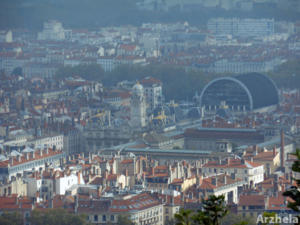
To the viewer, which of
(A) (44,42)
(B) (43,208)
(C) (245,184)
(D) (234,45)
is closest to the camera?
(B) (43,208)

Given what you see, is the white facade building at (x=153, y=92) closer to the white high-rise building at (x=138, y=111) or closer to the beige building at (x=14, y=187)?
the white high-rise building at (x=138, y=111)

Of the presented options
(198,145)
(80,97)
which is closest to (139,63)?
(80,97)

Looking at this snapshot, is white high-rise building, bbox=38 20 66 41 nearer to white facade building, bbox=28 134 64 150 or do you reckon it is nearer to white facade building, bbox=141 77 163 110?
white facade building, bbox=141 77 163 110

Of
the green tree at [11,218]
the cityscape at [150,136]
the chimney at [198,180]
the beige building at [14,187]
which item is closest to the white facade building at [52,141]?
the cityscape at [150,136]

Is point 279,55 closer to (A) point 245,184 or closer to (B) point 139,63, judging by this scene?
(B) point 139,63

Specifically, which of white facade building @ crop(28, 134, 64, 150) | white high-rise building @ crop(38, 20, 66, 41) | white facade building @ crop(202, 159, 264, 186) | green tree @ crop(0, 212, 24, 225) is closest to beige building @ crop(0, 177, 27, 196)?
green tree @ crop(0, 212, 24, 225)

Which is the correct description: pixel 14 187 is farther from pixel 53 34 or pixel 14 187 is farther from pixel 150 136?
pixel 53 34

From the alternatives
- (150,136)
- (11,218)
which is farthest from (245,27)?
(11,218)
